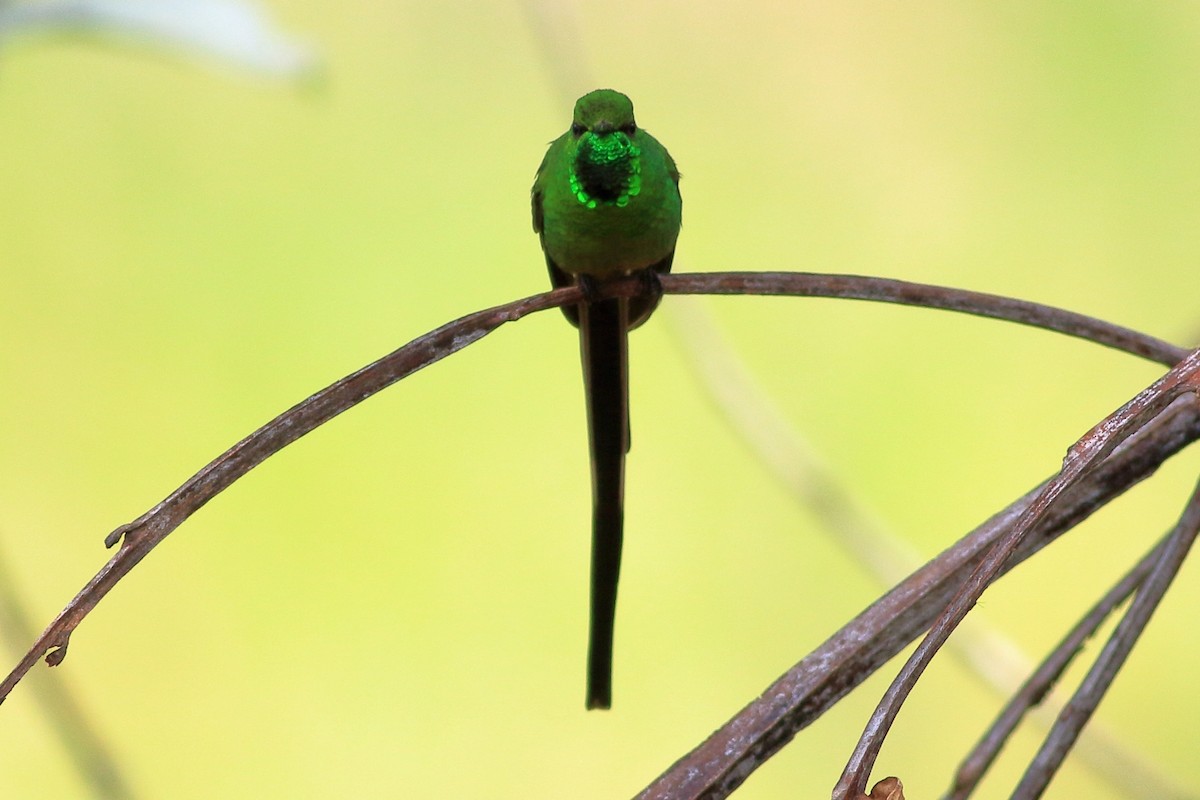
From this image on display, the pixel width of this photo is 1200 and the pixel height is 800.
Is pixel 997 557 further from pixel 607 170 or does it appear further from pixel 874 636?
pixel 607 170

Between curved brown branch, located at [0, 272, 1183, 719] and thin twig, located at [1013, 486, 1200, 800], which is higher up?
curved brown branch, located at [0, 272, 1183, 719]

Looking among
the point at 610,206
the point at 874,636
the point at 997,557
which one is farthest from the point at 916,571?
the point at 610,206

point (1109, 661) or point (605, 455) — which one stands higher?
point (605, 455)

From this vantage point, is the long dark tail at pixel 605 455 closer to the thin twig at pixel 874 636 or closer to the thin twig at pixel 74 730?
the thin twig at pixel 874 636

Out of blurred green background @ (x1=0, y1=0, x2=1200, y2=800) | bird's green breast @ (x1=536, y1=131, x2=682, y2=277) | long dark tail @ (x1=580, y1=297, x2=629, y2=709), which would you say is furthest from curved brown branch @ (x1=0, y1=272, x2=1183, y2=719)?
blurred green background @ (x1=0, y1=0, x2=1200, y2=800)

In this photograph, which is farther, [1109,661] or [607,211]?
[607,211]

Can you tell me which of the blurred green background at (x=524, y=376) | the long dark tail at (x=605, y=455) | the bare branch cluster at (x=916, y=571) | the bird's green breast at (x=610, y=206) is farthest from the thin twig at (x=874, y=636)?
the blurred green background at (x=524, y=376)

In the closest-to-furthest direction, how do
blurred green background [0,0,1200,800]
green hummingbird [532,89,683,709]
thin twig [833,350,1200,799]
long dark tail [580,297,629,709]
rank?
thin twig [833,350,1200,799]
long dark tail [580,297,629,709]
green hummingbird [532,89,683,709]
blurred green background [0,0,1200,800]

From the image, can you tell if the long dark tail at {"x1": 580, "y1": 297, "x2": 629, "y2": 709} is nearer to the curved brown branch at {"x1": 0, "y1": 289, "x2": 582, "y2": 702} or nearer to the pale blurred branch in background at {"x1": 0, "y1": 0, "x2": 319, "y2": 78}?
the curved brown branch at {"x1": 0, "y1": 289, "x2": 582, "y2": 702}
